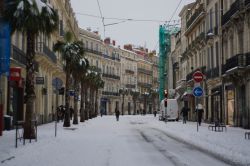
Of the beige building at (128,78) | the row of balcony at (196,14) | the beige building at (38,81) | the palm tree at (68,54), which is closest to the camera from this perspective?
the beige building at (38,81)

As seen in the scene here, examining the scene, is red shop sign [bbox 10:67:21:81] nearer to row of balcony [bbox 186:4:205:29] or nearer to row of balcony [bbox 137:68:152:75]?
row of balcony [bbox 186:4:205:29]

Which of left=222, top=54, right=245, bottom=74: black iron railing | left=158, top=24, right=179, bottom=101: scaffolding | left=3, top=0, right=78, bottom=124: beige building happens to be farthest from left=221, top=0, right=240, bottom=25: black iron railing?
left=158, top=24, right=179, bottom=101: scaffolding

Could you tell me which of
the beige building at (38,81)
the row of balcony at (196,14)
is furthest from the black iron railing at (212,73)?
the beige building at (38,81)

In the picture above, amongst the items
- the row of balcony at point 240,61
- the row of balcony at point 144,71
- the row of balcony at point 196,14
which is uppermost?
the row of balcony at point 144,71

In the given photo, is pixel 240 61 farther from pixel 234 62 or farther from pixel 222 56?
pixel 222 56

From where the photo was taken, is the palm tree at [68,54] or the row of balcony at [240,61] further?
the palm tree at [68,54]

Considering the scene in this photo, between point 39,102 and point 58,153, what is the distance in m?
28.2

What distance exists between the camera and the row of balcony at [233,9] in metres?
33.9

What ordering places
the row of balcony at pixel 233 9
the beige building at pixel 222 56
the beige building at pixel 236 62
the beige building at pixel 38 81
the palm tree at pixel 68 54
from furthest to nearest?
the palm tree at pixel 68 54 → the beige building at pixel 222 56 → the beige building at pixel 236 62 → the row of balcony at pixel 233 9 → the beige building at pixel 38 81

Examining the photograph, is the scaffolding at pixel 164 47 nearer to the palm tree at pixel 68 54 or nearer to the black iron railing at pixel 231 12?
the black iron railing at pixel 231 12

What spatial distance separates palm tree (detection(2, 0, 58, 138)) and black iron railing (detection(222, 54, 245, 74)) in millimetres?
16601

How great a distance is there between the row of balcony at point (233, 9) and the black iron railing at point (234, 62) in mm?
3417

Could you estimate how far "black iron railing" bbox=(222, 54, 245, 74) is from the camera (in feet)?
112

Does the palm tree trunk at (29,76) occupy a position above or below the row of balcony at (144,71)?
below
